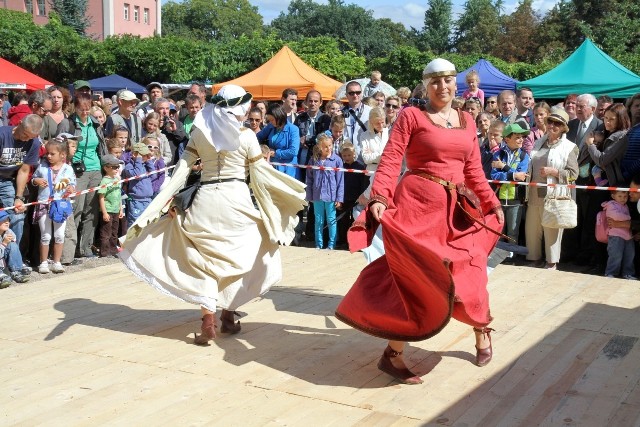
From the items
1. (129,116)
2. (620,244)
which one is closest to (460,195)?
(620,244)

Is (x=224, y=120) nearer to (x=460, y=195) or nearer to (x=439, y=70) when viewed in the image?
(x=439, y=70)

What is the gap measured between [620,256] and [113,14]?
196 ft

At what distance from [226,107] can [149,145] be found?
478 centimetres

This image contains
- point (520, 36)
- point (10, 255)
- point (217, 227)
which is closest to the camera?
point (217, 227)

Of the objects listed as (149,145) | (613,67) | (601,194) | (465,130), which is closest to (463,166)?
(465,130)

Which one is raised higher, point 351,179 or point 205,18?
point 205,18

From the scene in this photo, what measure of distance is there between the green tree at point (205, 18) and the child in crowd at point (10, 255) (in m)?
99.9

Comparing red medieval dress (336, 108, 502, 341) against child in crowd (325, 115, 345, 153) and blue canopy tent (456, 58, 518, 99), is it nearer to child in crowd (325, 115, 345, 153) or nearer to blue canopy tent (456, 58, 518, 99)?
child in crowd (325, 115, 345, 153)

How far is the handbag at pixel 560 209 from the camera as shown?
903 cm

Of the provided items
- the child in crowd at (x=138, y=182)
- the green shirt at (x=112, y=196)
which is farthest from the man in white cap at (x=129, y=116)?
the green shirt at (x=112, y=196)

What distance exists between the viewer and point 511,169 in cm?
953

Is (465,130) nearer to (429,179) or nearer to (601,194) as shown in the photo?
(429,179)

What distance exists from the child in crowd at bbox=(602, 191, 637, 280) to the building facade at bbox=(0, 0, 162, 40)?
52975 mm

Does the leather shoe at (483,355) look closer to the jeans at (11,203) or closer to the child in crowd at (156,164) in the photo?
the jeans at (11,203)
